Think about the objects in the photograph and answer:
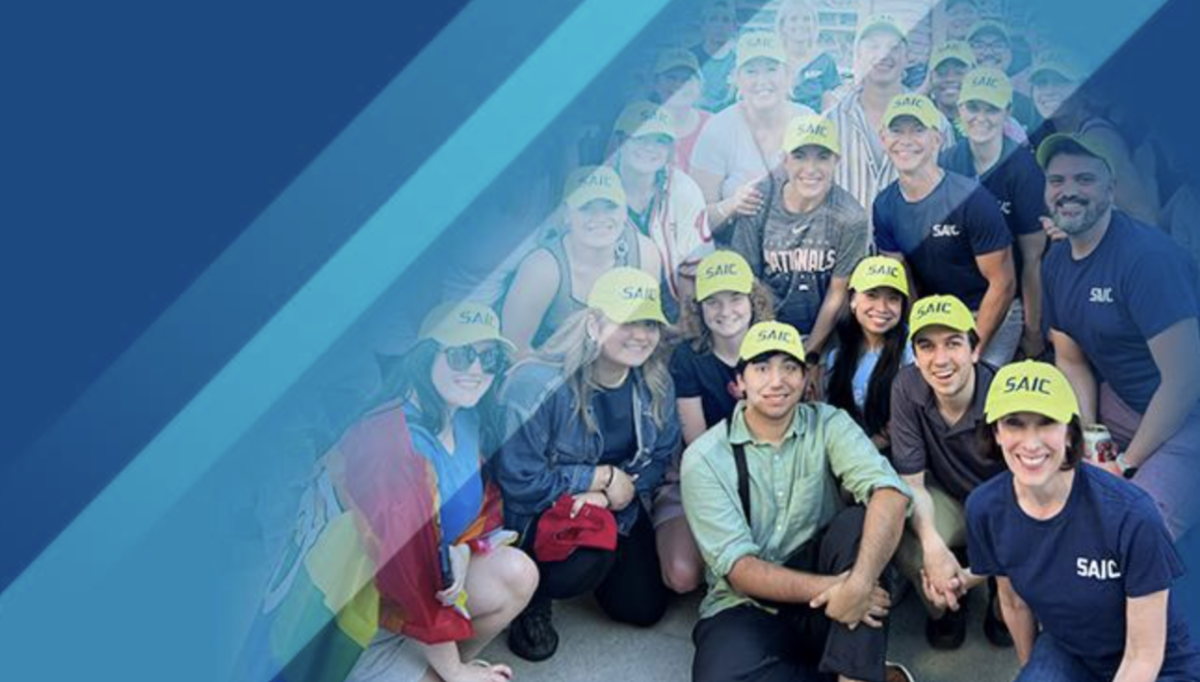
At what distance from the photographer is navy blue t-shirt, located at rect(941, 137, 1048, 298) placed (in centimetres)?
457

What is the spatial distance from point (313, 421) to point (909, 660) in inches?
67.5

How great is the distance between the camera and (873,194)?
482cm

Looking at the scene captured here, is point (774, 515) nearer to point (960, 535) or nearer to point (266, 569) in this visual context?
point (960, 535)

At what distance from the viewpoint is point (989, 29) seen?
533cm

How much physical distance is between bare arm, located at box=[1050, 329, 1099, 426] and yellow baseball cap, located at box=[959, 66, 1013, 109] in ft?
3.14

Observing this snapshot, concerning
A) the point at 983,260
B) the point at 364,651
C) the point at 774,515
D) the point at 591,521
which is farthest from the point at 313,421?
the point at 983,260

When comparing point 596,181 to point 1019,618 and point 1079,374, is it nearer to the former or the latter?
point 1079,374

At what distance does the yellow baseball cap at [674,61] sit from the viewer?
5.02 metres

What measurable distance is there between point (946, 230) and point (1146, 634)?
1638mm

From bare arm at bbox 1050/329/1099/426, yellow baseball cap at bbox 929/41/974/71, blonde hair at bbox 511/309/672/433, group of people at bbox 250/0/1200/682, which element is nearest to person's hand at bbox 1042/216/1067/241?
group of people at bbox 250/0/1200/682

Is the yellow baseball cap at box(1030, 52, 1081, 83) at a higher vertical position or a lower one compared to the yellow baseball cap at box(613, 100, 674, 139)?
higher

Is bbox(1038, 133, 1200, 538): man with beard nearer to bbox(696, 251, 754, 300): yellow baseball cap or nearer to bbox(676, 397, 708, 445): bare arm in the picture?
bbox(696, 251, 754, 300): yellow baseball cap

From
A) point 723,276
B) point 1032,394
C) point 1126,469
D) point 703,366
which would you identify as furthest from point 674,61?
A: point 1032,394

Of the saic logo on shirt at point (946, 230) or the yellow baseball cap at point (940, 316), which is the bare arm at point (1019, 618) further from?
the saic logo on shirt at point (946, 230)
